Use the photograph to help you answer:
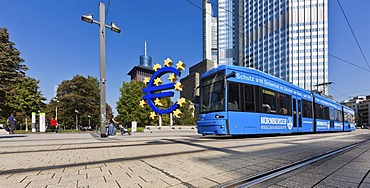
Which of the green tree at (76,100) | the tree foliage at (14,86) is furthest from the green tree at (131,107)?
the tree foliage at (14,86)

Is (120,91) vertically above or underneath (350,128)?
above

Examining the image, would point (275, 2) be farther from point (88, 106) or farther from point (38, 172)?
point (38, 172)

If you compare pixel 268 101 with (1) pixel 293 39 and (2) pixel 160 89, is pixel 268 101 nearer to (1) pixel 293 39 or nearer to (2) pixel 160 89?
(2) pixel 160 89

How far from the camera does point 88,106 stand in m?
41.7

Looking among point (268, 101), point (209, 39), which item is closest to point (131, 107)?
point (268, 101)

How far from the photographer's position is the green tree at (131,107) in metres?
43.8

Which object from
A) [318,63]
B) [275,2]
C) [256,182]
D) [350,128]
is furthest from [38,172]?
[275,2]

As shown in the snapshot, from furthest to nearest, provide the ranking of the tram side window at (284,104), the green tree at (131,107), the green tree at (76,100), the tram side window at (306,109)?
the green tree at (131,107) < the green tree at (76,100) < the tram side window at (306,109) < the tram side window at (284,104)

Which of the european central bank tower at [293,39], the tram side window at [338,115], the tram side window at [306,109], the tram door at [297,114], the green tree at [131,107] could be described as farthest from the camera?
the european central bank tower at [293,39]

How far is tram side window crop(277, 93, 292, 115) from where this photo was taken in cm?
1279

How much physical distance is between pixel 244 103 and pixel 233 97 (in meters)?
0.73

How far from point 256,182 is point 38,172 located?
11.8 feet

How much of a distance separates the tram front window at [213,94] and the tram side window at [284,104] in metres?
4.68

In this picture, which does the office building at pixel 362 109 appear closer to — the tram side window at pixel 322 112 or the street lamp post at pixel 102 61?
the tram side window at pixel 322 112
